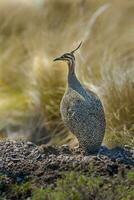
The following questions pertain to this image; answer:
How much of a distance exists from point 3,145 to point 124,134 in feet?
5.27

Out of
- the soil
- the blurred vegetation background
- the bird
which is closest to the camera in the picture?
the soil

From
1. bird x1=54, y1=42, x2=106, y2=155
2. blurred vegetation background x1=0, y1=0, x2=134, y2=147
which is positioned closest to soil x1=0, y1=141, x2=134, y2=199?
bird x1=54, y1=42, x2=106, y2=155

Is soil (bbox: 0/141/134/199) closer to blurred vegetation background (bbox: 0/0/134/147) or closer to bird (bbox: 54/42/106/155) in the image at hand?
bird (bbox: 54/42/106/155)

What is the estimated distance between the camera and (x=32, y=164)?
743 cm

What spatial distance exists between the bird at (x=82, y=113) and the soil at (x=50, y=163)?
161 millimetres

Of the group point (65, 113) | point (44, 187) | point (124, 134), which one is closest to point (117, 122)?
point (124, 134)

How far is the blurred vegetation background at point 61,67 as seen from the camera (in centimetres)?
1084

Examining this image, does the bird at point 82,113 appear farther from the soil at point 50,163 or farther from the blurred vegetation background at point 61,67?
the blurred vegetation background at point 61,67

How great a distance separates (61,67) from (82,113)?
5.16 m

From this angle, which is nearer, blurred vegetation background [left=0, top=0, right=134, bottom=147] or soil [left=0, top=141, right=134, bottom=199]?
soil [left=0, top=141, right=134, bottom=199]

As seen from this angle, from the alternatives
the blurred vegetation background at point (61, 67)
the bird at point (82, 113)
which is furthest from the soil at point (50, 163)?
the blurred vegetation background at point (61, 67)

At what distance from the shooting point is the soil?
7.09 metres

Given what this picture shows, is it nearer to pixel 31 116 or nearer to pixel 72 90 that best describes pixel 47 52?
pixel 31 116

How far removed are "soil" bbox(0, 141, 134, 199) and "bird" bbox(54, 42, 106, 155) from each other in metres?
0.16
